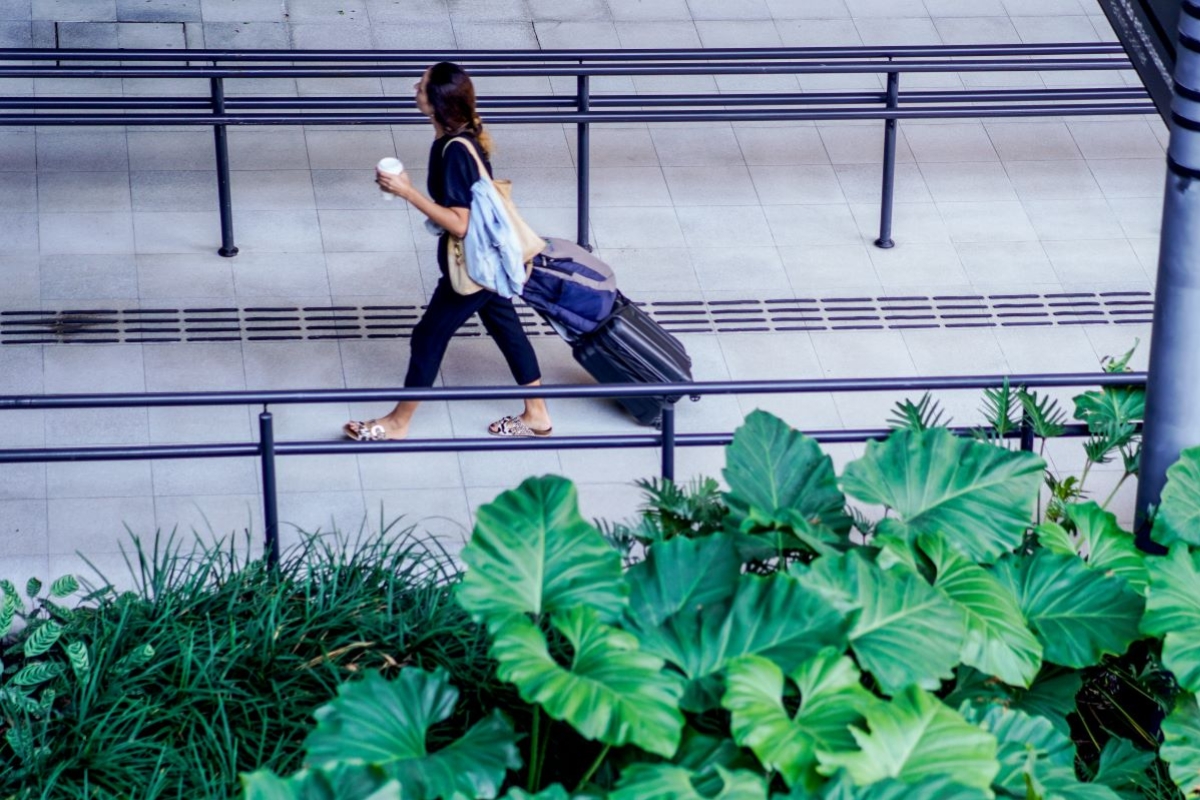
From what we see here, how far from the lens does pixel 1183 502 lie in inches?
210

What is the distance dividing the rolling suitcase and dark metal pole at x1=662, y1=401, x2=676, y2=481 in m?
1.67

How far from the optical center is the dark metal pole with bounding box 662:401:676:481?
19.2ft

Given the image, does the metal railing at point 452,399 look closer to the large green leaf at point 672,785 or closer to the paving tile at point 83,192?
the large green leaf at point 672,785

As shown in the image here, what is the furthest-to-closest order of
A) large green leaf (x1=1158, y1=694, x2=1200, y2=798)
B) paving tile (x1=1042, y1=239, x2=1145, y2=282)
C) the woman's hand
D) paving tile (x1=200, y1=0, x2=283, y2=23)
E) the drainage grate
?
paving tile (x1=200, y1=0, x2=283, y2=23), paving tile (x1=1042, y1=239, x2=1145, y2=282), the drainage grate, the woman's hand, large green leaf (x1=1158, y1=694, x2=1200, y2=798)

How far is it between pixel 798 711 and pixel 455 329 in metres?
3.33

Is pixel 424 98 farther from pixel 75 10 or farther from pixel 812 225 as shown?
pixel 75 10

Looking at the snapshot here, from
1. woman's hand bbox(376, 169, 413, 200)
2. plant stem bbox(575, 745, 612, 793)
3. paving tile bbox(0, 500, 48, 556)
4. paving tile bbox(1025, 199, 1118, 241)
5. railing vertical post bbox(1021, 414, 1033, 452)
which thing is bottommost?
plant stem bbox(575, 745, 612, 793)

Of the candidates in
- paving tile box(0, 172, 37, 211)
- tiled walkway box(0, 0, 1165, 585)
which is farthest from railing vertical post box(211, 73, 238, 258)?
paving tile box(0, 172, 37, 211)

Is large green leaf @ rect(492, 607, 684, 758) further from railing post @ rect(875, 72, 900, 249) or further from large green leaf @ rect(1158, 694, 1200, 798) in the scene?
railing post @ rect(875, 72, 900, 249)

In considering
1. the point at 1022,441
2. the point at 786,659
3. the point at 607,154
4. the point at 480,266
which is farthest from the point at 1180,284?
the point at 607,154

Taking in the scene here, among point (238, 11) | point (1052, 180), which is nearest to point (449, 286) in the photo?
point (1052, 180)

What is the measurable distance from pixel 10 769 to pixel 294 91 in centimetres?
573

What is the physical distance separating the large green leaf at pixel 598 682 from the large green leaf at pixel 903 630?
1.77 ft

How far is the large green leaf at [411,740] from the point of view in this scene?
432 cm
